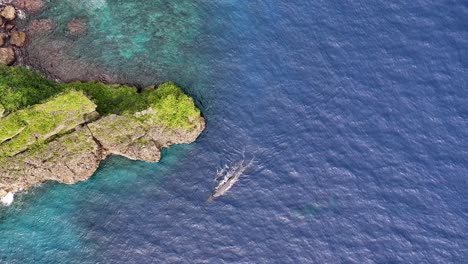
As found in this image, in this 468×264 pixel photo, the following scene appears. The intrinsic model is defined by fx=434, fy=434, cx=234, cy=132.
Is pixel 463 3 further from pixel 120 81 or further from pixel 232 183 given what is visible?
pixel 120 81

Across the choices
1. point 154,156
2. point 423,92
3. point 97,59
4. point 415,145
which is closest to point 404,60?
point 423,92

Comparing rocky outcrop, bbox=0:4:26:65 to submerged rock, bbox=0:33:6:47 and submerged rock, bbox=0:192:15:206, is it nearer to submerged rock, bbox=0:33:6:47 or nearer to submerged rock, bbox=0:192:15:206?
submerged rock, bbox=0:33:6:47

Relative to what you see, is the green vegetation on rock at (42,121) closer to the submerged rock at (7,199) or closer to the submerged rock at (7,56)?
the submerged rock at (7,199)

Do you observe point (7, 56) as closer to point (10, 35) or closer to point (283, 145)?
point (10, 35)

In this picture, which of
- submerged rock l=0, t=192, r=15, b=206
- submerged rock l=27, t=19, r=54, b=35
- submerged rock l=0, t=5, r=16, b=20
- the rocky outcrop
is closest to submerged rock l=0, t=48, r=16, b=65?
the rocky outcrop

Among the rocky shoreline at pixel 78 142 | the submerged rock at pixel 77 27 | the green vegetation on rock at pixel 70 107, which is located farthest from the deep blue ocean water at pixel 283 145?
the green vegetation on rock at pixel 70 107

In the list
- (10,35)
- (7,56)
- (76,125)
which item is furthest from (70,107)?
(10,35)
